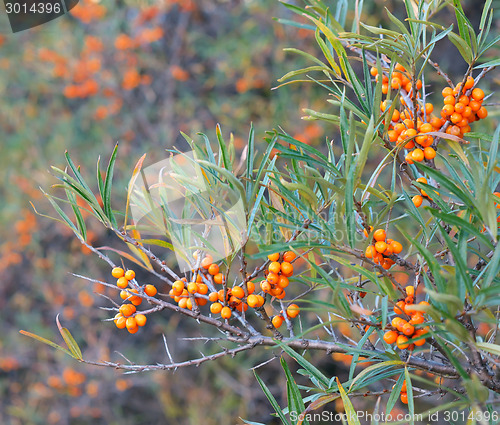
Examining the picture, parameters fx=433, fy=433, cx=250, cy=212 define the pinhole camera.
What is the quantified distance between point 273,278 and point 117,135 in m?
1.80

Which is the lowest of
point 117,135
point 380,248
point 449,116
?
point 117,135

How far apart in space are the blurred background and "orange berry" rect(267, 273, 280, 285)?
1.40m

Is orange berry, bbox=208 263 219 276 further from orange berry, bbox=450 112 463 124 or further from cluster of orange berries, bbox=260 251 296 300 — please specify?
orange berry, bbox=450 112 463 124

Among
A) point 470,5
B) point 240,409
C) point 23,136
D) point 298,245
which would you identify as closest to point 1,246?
point 23,136

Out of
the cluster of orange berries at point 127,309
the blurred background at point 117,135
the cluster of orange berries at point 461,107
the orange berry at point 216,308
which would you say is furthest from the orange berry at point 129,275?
the blurred background at point 117,135

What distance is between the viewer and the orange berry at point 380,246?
0.45 m

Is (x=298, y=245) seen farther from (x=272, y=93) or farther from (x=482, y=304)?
(x=272, y=93)

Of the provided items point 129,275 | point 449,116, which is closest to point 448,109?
point 449,116

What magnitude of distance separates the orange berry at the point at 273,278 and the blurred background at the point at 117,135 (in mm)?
1395

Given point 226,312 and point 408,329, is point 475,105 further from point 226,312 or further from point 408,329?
point 226,312

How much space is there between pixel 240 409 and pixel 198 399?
194mm

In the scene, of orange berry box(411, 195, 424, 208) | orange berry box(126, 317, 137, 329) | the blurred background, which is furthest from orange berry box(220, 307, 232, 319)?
the blurred background

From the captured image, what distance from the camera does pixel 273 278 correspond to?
463 mm

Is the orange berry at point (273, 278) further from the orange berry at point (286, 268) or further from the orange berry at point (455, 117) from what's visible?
the orange berry at point (455, 117)
